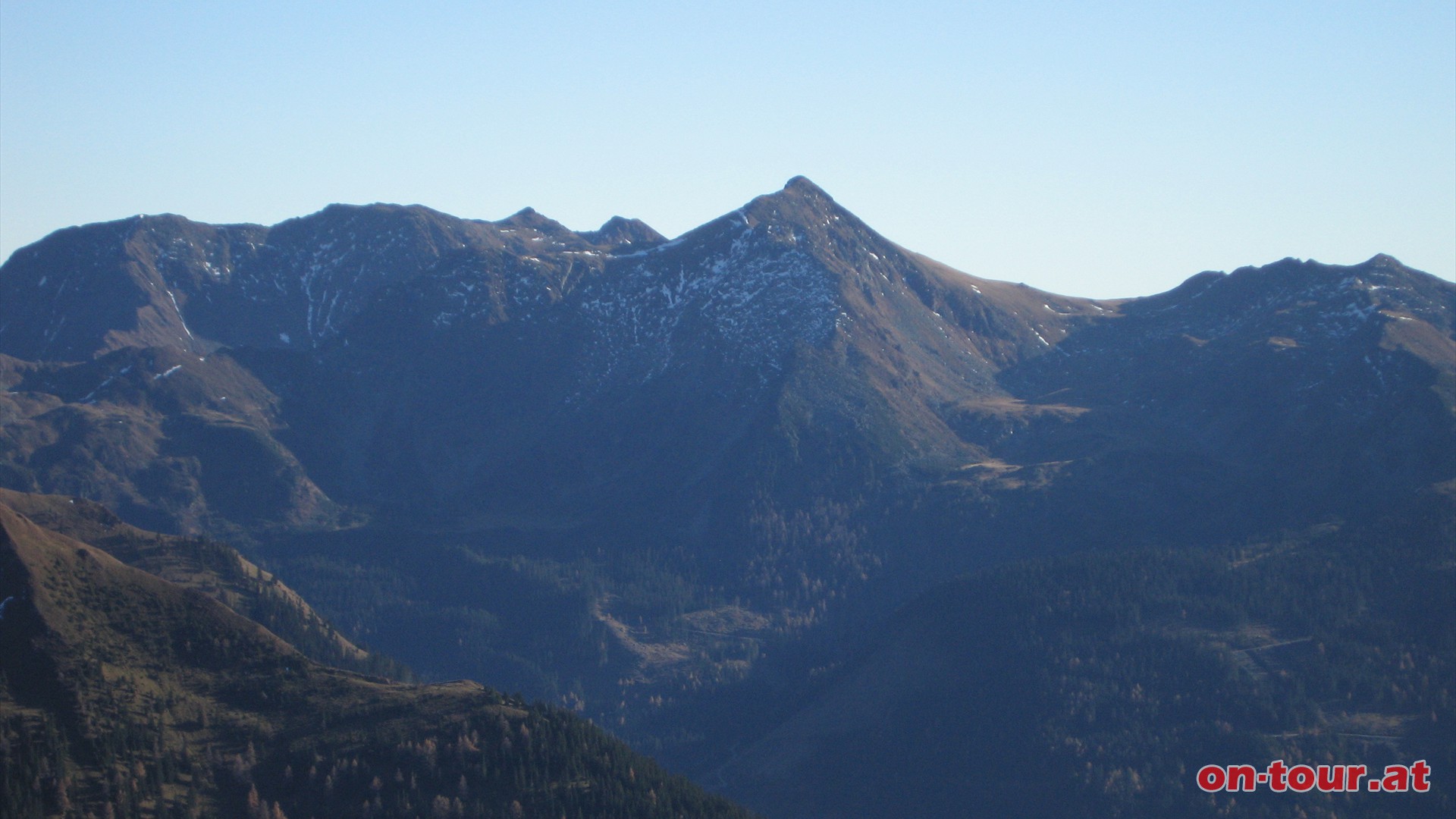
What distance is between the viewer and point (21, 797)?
638ft

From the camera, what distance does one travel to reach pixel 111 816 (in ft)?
652

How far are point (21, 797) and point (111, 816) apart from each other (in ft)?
37.5
